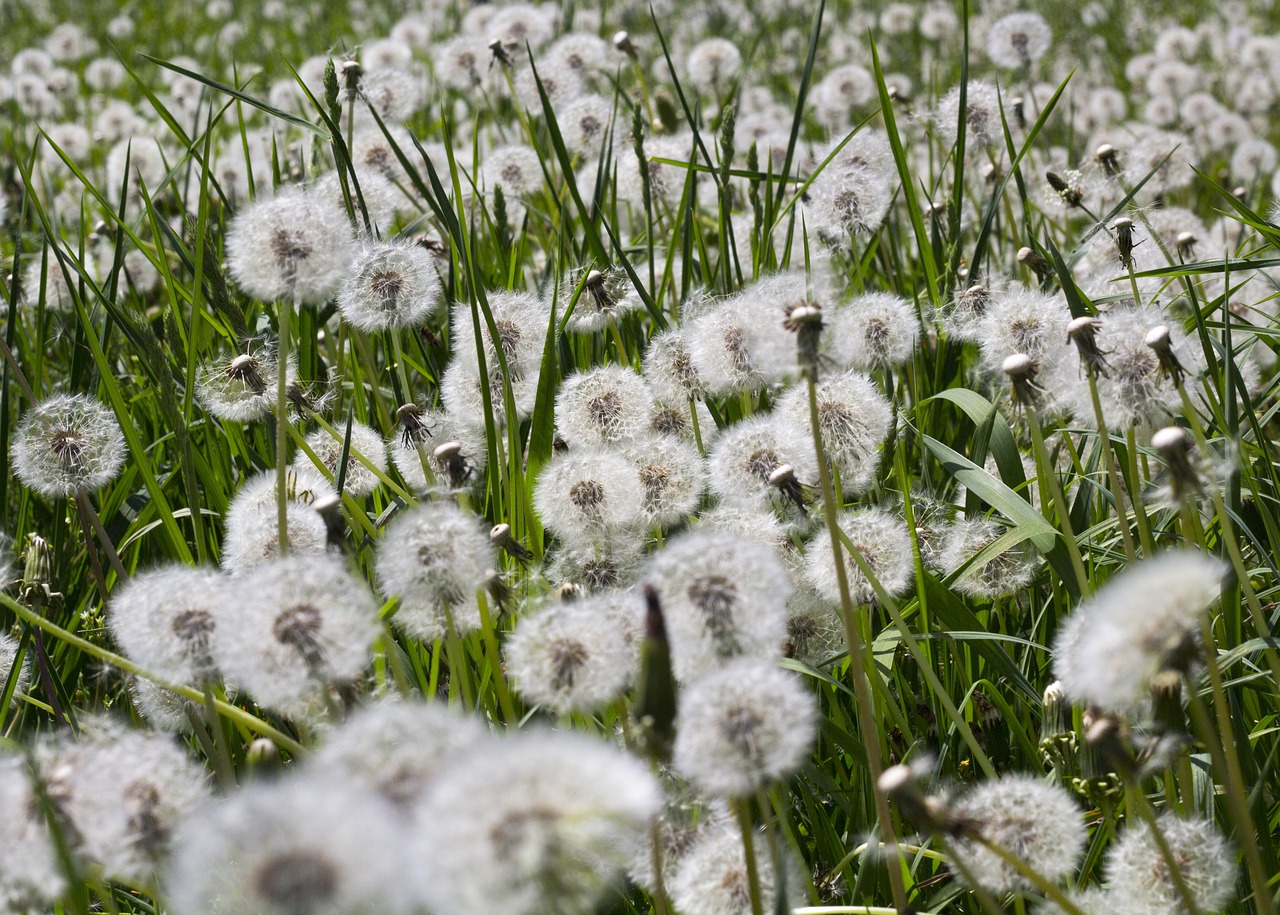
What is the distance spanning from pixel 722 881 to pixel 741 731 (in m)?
0.39

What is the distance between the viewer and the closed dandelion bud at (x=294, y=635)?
1.45 metres

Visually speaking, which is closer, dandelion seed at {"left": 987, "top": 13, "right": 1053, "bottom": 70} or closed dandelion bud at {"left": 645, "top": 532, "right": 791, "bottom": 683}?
closed dandelion bud at {"left": 645, "top": 532, "right": 791, "bottom": 683}

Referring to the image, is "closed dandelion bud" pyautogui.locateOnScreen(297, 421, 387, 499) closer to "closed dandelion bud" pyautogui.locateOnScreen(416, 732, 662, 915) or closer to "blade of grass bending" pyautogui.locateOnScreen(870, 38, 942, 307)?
"blade of grass bending" pyautogui.locateOnScreen(870, 38, 942, 307)

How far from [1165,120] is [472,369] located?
18.1ft

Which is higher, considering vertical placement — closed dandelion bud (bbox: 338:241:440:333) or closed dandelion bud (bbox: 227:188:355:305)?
closed dandelion bud (bbox: 227:188:355:305)

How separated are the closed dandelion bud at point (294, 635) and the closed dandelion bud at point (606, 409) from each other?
1.18 m

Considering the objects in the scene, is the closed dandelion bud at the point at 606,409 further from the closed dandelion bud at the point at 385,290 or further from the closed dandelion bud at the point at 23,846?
the closed dandelion bud at the point at 23,846

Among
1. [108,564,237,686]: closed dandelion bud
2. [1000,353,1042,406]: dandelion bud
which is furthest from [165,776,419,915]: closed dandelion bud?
[1000,353,1042,406]: dandelion bud

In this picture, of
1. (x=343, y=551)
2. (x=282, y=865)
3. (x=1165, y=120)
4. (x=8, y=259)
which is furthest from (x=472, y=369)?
(x=1165, y=120)

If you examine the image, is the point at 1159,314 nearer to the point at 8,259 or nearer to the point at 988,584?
the point at 988,584

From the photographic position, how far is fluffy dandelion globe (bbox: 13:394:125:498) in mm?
2346

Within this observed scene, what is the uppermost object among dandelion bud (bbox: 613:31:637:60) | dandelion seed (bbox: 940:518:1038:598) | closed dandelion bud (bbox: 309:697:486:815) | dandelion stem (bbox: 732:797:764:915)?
dandelion bud (bbox: 613:31:637:60)

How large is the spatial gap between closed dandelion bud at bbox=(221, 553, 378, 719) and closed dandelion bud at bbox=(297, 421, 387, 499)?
1.10 meters

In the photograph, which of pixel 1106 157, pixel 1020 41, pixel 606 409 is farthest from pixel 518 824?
pixel 1020 41
